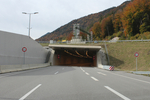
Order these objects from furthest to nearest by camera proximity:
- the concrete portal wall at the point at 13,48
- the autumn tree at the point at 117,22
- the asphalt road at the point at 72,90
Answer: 1. the autumn tree at the point at 117,22
2. the concrete portal wall at the point at 13,48
3. the asphalt road at the point at 72,90

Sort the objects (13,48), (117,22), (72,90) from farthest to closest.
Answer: (117,22), (13,48), (72,90)

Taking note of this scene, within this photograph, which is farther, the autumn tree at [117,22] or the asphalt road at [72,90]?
the autumn tree at [117,22]

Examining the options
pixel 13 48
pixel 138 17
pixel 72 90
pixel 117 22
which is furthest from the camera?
pixel 117 22

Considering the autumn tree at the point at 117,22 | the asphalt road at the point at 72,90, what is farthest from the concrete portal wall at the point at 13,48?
the autumn tree at the point at 117,22

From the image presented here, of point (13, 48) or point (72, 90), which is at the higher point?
point (13, 48)

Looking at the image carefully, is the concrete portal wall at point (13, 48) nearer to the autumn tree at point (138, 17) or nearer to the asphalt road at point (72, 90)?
the asphalt road at point (72, 90)

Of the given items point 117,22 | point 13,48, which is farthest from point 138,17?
point 13,48

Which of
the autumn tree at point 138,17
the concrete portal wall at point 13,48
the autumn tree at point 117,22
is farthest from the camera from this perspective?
the autumn tree at point 117,22

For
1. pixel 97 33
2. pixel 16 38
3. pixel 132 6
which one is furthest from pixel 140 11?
pixel 97 33

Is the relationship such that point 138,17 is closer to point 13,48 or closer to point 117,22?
point 117,22

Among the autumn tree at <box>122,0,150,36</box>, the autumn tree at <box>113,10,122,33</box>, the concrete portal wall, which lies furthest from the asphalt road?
the autumn tree at <box>113,10,122,33</box>

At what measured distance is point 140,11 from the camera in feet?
166

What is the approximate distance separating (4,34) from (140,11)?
47.5m

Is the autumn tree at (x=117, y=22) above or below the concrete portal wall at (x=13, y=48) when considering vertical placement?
above
